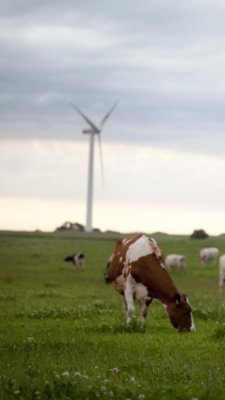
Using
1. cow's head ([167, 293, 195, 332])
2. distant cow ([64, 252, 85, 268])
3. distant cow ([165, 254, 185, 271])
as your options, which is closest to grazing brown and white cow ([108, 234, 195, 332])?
cow's head ([167, 293, 195, 332])

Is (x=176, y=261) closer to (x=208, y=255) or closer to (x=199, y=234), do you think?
(x=208, y=255)

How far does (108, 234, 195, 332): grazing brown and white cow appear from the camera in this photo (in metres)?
18.7

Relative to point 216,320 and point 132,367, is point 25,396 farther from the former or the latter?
point 216,320

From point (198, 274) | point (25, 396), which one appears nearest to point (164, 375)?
point (25, 396)

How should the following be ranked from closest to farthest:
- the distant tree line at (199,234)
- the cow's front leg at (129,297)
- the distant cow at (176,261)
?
the cow's front leg at (129,297) < the distant cow at (176,261) < the distant tree line at (199,234)

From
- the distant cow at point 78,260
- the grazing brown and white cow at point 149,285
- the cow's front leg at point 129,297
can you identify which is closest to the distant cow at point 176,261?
the distant cow at point 78,260

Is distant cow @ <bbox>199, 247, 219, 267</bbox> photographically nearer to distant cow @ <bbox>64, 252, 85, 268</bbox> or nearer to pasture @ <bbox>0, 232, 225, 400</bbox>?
distant cow @ <bbox>64, 252, 85, 268</bbox>

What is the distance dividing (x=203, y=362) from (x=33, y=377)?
116 inches

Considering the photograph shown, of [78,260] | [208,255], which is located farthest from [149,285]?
[208,255]

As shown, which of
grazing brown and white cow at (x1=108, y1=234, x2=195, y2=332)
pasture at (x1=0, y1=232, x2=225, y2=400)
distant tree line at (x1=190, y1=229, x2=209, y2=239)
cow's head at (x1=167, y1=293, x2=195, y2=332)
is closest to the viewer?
pasture at (x1=0, y1=232, x2=225, y2=400)

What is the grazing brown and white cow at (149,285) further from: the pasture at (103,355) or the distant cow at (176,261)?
the distant cow at (176,261)

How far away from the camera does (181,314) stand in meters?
18.6

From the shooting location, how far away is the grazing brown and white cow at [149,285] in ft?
61.2

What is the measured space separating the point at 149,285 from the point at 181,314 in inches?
41.1
